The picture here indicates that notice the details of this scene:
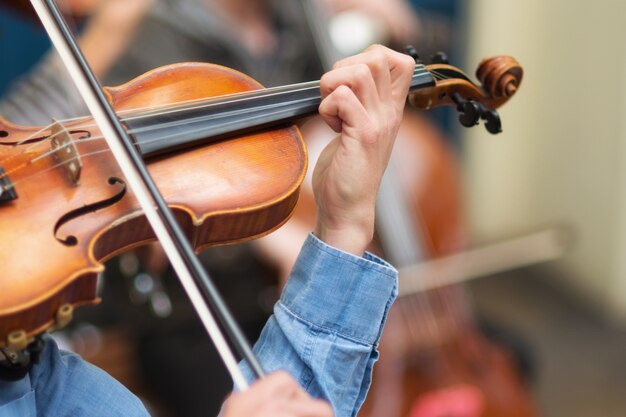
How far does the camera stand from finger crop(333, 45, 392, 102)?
595 mm

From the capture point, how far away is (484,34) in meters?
2.40

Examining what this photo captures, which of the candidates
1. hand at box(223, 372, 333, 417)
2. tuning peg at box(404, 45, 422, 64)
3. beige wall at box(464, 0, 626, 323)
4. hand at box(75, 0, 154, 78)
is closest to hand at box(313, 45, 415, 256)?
tuning peg at box(404, 45, 422, 64)

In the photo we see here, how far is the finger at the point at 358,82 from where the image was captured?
59 cm

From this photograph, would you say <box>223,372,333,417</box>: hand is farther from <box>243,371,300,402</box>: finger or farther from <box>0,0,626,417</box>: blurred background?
<box>0,0,626,417</box>: blurred background

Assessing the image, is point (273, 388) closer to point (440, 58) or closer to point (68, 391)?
point (68, 391)

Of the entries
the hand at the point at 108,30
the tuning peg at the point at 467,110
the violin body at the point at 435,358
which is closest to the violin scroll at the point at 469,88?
the tuning peg at the point at 467,110

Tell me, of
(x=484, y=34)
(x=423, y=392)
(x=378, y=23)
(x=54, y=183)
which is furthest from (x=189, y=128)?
(x=484, y=34)

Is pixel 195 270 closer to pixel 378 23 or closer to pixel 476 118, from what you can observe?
pixel 476 118

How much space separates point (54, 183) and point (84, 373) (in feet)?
0.50

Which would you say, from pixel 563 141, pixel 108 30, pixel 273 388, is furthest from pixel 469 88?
pixel 563 141

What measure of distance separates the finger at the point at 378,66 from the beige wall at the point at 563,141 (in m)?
1.65

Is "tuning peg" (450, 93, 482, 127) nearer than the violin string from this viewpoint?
No

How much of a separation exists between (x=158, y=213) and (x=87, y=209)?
0.16 feet

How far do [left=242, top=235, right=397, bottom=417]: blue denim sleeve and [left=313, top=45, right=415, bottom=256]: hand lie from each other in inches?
0.8
